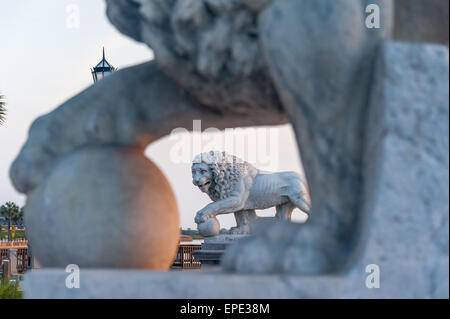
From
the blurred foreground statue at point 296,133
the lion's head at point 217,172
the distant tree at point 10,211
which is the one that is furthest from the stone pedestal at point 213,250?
the distant tree at point 10,211

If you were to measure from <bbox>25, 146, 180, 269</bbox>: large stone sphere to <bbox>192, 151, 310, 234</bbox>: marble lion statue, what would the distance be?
21.0 ft

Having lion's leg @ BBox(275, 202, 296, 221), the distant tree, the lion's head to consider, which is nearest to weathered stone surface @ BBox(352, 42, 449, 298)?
the lion's head

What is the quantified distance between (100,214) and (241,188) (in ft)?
23.1

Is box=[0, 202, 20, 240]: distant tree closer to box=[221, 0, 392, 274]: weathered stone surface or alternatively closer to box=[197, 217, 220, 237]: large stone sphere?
box=[197, 217, 220, 237]: large stone sphere

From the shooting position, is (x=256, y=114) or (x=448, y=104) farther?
(x=256, y=114)

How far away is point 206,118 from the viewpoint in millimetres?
1824

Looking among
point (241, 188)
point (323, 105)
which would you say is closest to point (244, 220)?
point (241, 188)

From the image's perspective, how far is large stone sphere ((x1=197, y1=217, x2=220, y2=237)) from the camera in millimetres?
8484

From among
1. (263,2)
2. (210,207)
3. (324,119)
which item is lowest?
(210,207)

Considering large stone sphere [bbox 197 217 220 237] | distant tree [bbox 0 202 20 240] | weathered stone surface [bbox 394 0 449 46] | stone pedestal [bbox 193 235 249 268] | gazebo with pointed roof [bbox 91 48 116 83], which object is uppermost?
gazebo with pointed roof [bbox 91 48 116 83]

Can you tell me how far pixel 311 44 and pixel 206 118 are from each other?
1.70 ft

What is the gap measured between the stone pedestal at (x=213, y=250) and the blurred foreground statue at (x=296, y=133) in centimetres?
626

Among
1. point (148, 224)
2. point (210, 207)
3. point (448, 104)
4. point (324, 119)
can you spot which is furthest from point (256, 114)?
point (210, 207)
